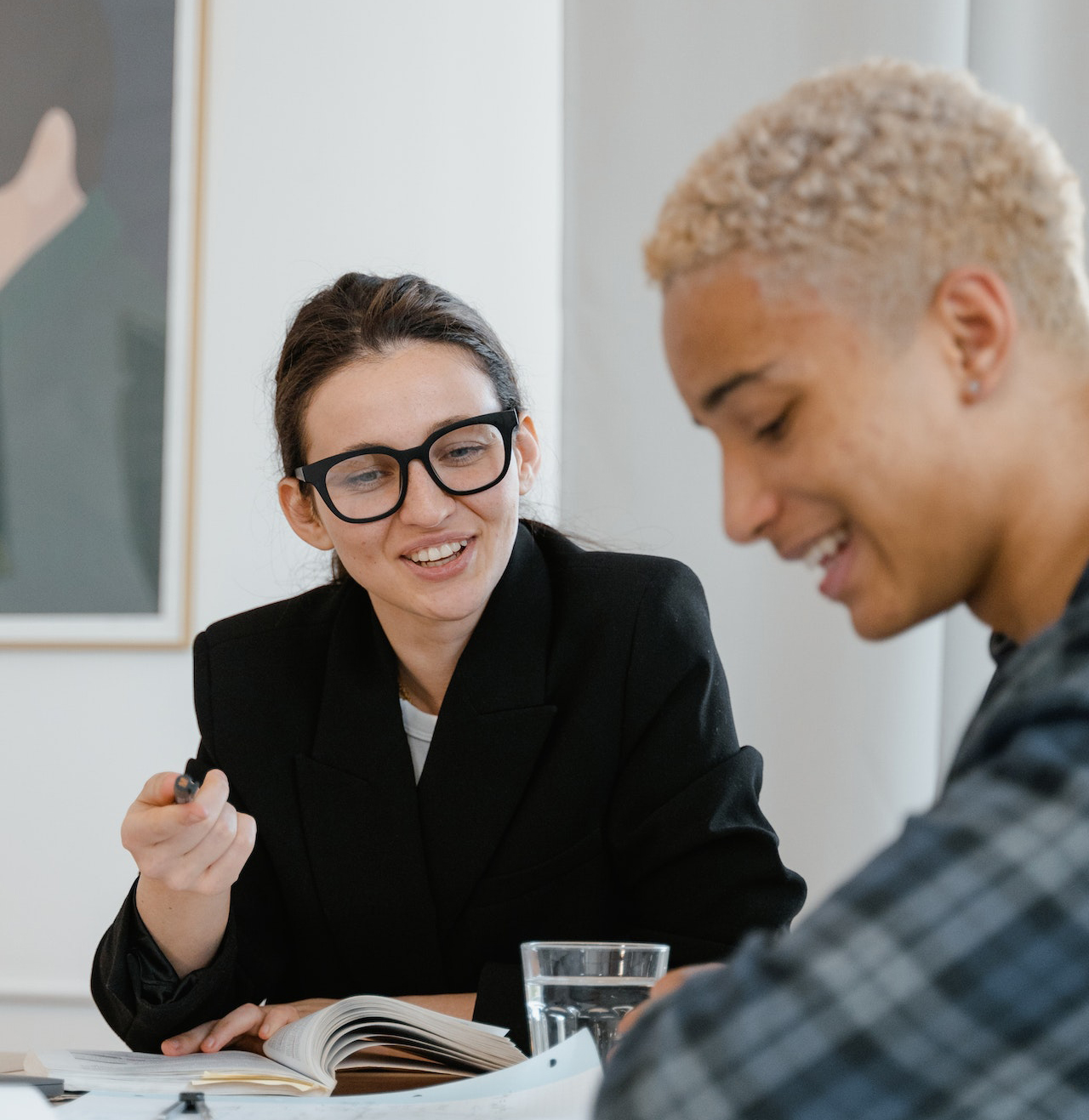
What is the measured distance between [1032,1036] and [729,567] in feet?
5.39

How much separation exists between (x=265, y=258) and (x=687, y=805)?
1.47 metres

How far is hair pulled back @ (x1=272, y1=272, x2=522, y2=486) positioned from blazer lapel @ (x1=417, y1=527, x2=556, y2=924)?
0.29m

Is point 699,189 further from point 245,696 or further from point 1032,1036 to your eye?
point 245,696

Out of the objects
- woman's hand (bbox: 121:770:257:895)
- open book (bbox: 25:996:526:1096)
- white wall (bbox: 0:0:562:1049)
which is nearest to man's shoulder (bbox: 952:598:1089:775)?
open book (bbox: 25:996:526:1096)

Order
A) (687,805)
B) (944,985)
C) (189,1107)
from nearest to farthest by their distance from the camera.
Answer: (944,985), (189,1107), (687,805)

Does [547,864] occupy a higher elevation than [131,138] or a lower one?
lower

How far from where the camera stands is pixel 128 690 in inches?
93.1

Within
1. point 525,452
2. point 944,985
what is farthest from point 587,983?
point 525,452

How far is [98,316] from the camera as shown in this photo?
7.86 ft

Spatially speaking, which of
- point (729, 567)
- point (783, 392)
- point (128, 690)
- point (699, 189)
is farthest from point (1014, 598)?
point (128, 690)

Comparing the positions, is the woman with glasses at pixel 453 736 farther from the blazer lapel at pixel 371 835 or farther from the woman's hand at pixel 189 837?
the woman's hand at pixel 189 837

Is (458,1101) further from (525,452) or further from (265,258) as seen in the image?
(265,258)

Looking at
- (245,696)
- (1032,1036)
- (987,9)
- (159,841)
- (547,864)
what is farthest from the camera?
(987,9)

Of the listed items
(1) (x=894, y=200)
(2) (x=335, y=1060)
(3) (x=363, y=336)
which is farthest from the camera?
(3) (x=363, y=336)
